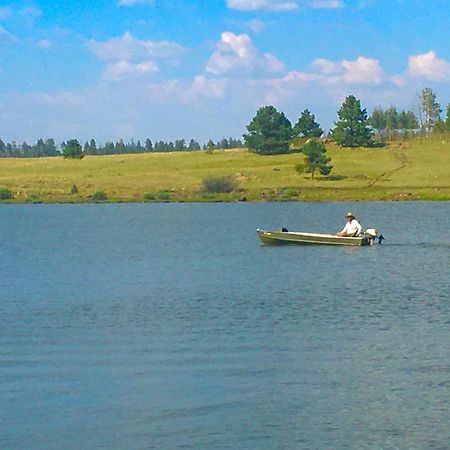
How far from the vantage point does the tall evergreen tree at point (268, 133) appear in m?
144

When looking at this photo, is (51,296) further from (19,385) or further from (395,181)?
(395,181)

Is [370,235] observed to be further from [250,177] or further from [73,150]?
[73,150]

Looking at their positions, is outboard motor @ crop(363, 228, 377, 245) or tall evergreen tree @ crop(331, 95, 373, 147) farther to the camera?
tall evergreen tree @ crop(331, 95, 373, 147)

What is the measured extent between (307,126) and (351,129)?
1377cm

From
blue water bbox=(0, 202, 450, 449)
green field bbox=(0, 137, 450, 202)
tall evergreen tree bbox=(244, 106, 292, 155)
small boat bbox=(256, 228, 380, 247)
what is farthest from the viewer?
tall evergreen tree bbox=(244, 106, 292, 155)

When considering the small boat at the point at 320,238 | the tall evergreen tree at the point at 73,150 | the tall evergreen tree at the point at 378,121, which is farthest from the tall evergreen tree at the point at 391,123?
the small boat at the point at 320,238

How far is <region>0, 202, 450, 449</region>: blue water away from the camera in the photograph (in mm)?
18625

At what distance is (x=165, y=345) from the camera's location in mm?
26000

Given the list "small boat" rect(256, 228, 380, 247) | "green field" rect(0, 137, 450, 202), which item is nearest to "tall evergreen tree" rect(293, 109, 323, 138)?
"green field" rect(0, 137, 450, 202)

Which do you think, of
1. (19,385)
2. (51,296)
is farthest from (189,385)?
(51,296)

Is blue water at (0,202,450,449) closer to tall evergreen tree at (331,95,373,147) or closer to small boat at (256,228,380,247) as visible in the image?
small boat at (256,228,380,247)

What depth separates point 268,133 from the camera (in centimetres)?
14500

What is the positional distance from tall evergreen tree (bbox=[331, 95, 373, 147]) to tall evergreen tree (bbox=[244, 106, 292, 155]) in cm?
649

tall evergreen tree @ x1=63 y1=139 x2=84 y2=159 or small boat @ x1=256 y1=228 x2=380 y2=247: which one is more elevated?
tall evergreen tree @ x1=63 y1=139 x2=84 y2=159
